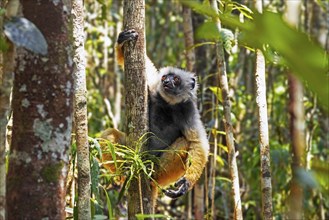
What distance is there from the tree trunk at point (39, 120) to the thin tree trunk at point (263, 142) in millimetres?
2183

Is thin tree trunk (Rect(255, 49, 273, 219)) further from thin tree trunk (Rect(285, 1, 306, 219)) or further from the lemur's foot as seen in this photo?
thin tree trunk (Rect(285, 1, 306, 219))

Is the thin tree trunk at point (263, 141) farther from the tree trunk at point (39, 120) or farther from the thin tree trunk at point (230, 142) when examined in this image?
the tree trunk at point (39, 120)

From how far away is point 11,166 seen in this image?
2113 mm

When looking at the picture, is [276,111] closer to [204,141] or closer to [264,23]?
[204,141]

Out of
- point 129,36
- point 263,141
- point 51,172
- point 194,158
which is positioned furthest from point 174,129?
point 51,172

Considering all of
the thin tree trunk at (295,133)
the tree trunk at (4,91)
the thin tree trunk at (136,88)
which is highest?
the thin tree trunk at (136,88)

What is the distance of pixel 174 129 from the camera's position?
17.7ft

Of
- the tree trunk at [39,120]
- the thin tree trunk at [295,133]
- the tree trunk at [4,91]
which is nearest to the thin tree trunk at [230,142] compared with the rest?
the tree trunk at [39,120]

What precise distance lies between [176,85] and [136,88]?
69.8 inches

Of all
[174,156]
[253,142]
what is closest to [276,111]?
[253,142]

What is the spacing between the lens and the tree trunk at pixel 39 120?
2.08 metres

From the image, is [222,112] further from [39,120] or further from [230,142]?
[39,120]

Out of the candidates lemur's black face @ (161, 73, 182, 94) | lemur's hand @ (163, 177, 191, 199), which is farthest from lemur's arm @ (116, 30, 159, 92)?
lemur's hand @ (163, 177, 191, 199)

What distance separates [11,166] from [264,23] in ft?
5.13
